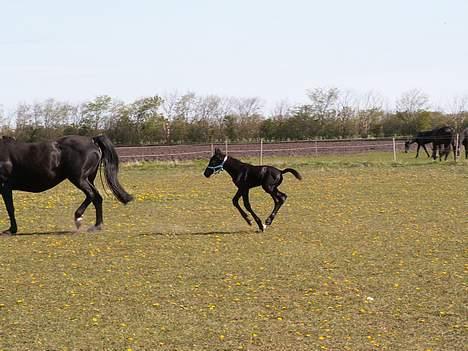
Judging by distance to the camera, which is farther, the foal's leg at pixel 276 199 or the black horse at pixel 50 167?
the foal's leg at pixel 276 199

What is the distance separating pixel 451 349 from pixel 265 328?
1.69 meters

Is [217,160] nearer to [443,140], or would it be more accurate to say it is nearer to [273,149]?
[443,140]

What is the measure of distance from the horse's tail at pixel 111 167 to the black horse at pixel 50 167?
19 millimetres

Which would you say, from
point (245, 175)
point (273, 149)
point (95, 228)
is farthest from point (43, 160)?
point (273, 149)

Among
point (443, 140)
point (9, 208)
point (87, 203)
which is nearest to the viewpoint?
point (9, 208)

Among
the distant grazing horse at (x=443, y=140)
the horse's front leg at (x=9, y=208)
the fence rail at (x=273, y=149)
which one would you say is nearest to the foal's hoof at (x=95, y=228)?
the horse's front leg at (x=9, y=208)

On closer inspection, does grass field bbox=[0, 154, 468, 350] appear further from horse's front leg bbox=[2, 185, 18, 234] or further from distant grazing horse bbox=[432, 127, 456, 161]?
distant grazing horse bbox=[432, 127, 456, 161]

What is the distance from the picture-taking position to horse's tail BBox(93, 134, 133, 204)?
44.3ft

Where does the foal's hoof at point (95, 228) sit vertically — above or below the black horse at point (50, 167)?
below

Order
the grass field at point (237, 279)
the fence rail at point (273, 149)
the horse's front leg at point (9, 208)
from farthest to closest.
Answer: the fence rail at point (273, 149) < the horse's front leg at point (9, 208) < the grass field at point (237, 279)

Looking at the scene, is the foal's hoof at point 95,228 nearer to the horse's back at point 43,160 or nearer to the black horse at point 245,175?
the horse's back at point 43,160

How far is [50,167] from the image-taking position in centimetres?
1322

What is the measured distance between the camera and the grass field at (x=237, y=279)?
6578mm

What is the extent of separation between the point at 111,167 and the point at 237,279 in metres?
5.47
